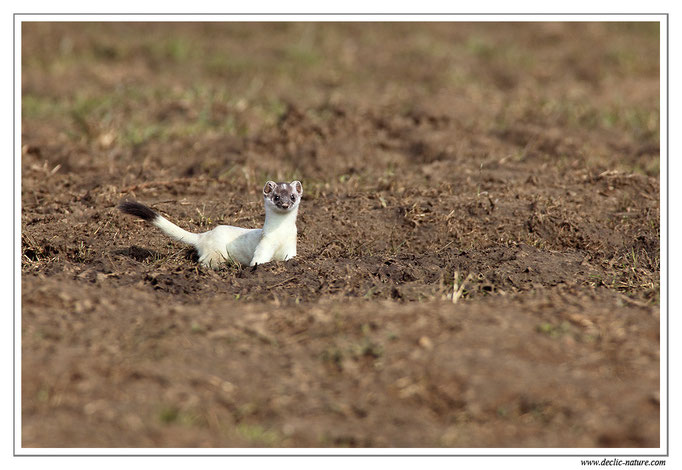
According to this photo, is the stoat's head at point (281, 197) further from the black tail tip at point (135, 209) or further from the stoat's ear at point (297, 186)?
the black tail tip at point (135, 209)

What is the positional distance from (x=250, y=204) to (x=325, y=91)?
4475 millimetres

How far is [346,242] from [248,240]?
75 cm

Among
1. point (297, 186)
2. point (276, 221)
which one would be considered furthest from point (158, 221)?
point (297, 186)

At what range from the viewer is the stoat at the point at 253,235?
5766 mm

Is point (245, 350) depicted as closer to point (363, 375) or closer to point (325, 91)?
point (363, 375)

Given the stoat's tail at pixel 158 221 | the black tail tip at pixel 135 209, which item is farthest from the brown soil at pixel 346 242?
the black tail tip at pixel 135 209

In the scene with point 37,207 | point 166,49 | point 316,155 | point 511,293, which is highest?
point 166,49

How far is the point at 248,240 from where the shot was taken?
6.00 metres

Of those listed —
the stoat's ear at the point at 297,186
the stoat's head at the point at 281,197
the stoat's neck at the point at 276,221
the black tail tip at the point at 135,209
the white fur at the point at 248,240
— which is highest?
the stoat's ear at the point at 297,186

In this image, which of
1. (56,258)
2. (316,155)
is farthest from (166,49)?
(56,258)

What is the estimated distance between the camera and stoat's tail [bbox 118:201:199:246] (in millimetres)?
5715

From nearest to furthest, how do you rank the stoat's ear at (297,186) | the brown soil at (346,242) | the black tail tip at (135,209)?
1. the brown soil at (346,242)
2. the black tail tip at (135,209)
3. the stoat's ear at (297,186)

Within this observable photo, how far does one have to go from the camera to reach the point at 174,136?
30.1ft

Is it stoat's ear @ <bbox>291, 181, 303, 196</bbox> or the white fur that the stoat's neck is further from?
stoat's ear @ <bbox>291, 181, 303, 196</bbox>
